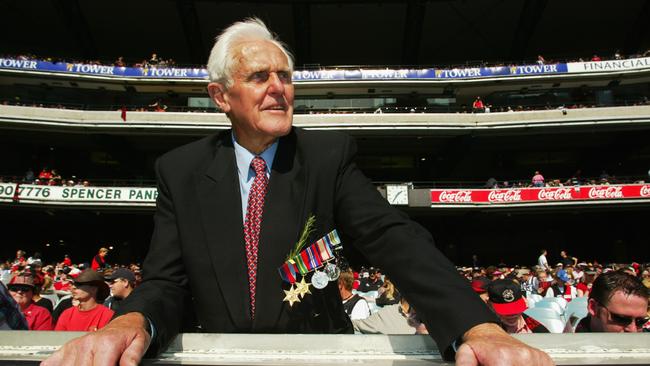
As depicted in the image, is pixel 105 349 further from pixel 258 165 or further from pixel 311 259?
pixel 258 165

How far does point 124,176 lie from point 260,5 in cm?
1417

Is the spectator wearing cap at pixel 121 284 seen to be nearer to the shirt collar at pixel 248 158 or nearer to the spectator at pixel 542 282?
the shirt collar at pixel 248 158

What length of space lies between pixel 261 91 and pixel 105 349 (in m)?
0.99

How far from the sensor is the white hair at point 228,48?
1745 millimetres

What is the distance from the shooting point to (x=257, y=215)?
1.65 m

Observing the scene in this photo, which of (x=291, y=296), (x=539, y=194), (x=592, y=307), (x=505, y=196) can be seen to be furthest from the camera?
(x=505, y=196)

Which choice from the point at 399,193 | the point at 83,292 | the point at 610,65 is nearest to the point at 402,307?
the point at 83,292

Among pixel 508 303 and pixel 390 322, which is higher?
pixel 508 303

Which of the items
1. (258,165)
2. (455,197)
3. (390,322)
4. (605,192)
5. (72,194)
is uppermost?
(72,194)

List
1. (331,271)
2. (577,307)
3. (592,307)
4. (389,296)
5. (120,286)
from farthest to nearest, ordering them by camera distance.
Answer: (577,307)
(389,296)
(120,286)
(592,307)
(331,271)

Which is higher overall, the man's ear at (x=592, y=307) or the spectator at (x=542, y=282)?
the spectator at (x=542, y=282)

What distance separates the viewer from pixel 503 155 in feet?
99.9

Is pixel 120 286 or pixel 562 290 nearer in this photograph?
pixel 120 286

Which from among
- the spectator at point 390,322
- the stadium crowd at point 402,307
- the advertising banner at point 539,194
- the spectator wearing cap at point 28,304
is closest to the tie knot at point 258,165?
the stadium crowd at point 402,307
